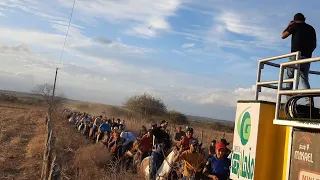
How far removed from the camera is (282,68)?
4.45 metres

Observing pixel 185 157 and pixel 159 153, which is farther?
pixel 159 153

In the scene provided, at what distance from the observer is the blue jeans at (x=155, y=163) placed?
950cm

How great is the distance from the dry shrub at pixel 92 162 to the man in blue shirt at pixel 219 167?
14.4 feet

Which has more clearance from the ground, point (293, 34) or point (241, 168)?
point (293, 34)

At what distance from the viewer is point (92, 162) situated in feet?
41.1

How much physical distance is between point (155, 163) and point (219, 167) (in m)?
2.60

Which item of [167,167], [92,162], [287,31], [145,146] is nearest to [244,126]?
[287,31]

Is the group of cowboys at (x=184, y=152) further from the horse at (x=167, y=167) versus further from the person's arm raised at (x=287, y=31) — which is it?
the person's arm raised at (x=287, y=31)

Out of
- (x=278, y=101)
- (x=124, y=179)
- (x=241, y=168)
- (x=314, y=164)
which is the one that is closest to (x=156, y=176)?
(x=124, y=179)

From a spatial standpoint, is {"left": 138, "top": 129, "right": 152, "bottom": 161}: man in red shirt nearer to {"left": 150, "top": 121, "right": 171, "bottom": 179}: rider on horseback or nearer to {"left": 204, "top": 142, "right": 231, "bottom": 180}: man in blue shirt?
→ {"left": 150, "top": 121, "right": 171, "bottom": 179}: rider on horseback

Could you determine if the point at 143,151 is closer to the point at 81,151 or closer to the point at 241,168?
the point at 81,151

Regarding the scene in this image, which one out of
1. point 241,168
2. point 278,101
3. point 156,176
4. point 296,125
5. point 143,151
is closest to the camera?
point 296,125

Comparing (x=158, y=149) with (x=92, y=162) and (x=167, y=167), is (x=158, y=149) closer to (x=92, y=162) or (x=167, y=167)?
(x=167, y=167)

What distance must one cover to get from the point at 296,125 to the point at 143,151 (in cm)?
810
